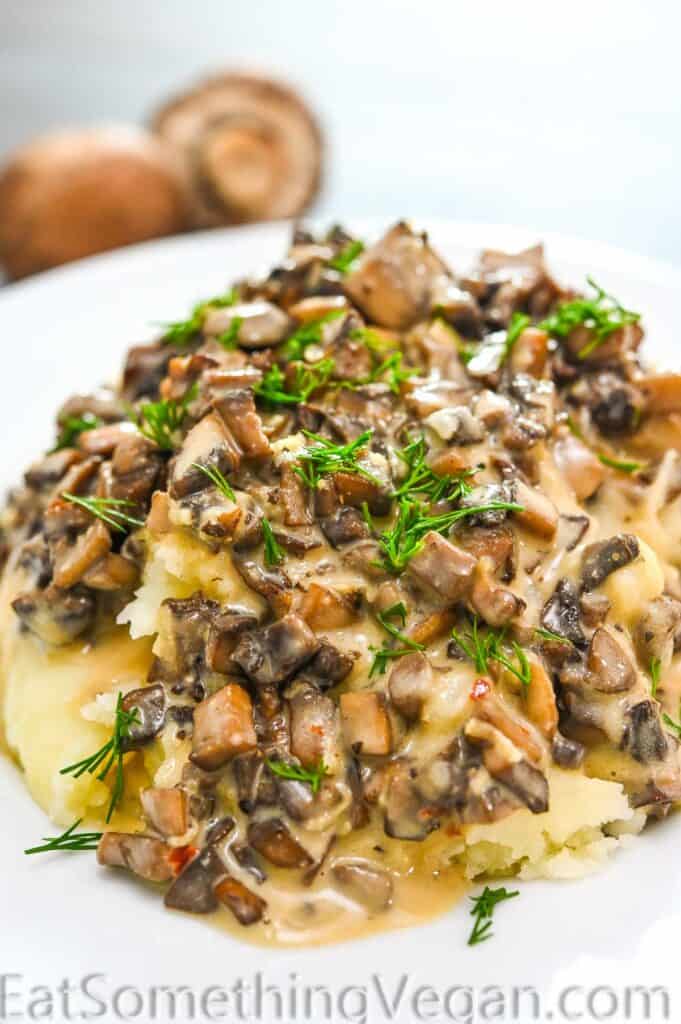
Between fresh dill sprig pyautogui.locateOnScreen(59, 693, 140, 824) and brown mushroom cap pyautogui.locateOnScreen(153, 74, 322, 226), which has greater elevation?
brown mushroom cap pyautogui.locateOnScreen(153, 74, 322, 226)

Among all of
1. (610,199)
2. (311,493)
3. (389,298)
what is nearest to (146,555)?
(311,493)

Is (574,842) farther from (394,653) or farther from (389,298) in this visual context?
(389,298)

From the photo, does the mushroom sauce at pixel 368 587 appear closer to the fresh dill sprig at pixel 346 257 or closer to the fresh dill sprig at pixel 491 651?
the fresh dill sprig at pixel 491 651

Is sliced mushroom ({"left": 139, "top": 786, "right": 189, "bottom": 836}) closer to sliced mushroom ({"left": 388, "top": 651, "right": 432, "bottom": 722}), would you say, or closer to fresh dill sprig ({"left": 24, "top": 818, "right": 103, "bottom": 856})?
fresh dill sprig ({"left": 24, "top": 818, "right": 103, "bottom": 856})

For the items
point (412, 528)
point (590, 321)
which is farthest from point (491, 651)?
point (590, 321)

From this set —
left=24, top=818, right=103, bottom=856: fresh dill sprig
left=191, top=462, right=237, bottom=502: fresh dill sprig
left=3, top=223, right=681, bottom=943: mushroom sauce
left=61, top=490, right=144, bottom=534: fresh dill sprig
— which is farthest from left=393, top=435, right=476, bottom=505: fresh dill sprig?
left=24, top=818, right=103, bottom=856: fresh dill sprig

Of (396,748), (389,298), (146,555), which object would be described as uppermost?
(389,298)
